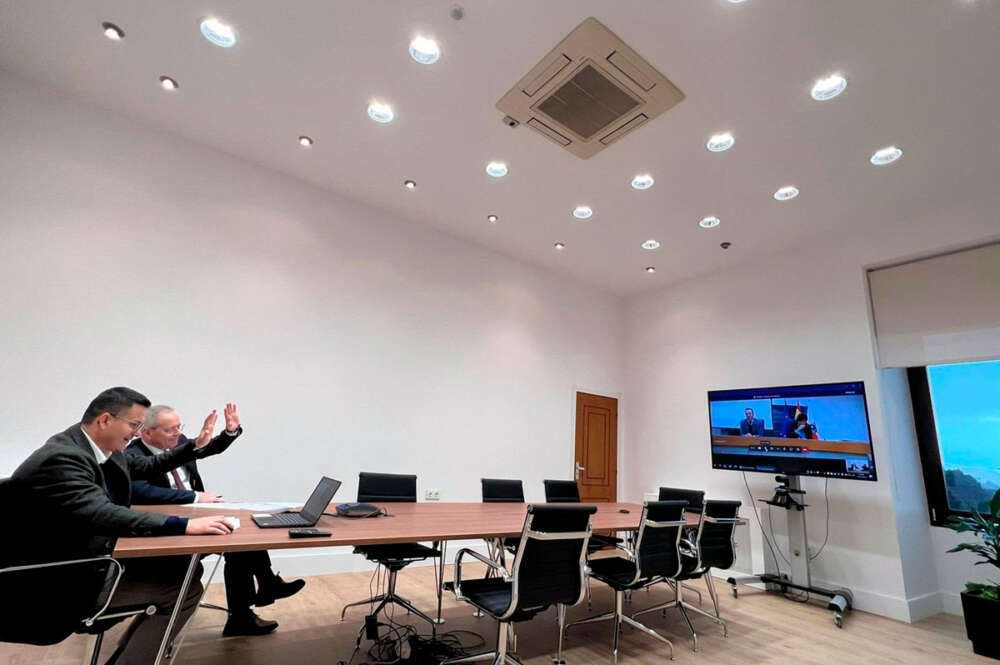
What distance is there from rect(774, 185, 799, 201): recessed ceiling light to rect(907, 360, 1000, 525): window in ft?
7.50

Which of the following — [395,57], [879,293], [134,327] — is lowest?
[134,327]

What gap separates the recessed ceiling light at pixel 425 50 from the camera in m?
2.87

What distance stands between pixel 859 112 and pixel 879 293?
2.32 meters

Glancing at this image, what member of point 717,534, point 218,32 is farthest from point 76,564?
point 717,534

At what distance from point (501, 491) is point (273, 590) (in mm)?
1931

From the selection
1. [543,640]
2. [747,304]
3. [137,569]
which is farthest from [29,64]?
[747,304]

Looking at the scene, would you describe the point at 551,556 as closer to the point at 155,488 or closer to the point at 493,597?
the point at 493,597

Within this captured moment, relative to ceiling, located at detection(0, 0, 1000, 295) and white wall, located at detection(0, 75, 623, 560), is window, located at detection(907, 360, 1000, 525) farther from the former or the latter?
white wall, located at detection(0, 75, 623, 560)

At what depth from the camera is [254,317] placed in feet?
13.9

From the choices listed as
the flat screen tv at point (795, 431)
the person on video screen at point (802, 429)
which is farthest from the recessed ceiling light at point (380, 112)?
the person on video screen at point (802, 429)

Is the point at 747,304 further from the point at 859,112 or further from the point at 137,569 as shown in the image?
the point at 137,569

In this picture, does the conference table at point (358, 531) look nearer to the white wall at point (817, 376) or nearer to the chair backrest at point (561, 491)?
the chair backrest at point (561, 491)

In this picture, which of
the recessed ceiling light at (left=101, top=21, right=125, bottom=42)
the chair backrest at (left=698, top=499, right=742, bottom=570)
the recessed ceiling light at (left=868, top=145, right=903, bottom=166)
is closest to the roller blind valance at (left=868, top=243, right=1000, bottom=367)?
the recessed ceiling light at (left=868, top=145, right=903, bottom=166)

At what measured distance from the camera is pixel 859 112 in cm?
319
